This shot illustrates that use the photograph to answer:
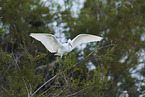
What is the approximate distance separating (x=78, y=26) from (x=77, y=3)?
142 centimetres

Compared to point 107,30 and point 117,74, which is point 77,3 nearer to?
point 107,30

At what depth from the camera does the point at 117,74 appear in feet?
Answer: 27.3

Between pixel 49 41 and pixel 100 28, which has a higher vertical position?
pixel 49 41

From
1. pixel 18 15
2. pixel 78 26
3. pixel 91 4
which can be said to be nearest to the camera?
pixel 18 15

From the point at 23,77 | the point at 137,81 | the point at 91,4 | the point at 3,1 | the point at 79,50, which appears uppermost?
the point at 3,1

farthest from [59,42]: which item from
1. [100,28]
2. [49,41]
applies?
[100,28]

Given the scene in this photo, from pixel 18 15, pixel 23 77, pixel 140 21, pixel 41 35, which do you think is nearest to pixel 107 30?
pixel 140 21

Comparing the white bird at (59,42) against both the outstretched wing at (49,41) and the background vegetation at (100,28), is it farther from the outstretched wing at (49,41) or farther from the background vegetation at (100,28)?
the background vegetation at (100,28)

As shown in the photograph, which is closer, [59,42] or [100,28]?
[59,42]

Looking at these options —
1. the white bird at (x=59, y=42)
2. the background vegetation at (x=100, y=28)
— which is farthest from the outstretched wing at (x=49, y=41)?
the background vegetation at (x=100, y=28)

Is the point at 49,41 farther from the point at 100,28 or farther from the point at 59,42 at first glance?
the point at 100,28

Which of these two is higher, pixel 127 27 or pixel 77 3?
pixel 77 3

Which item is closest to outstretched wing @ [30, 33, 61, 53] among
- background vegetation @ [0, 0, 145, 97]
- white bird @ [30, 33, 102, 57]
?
white bird @ [30, 33, 102, 57]

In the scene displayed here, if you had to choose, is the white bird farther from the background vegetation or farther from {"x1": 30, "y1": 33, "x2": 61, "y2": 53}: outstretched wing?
the background vegetation
